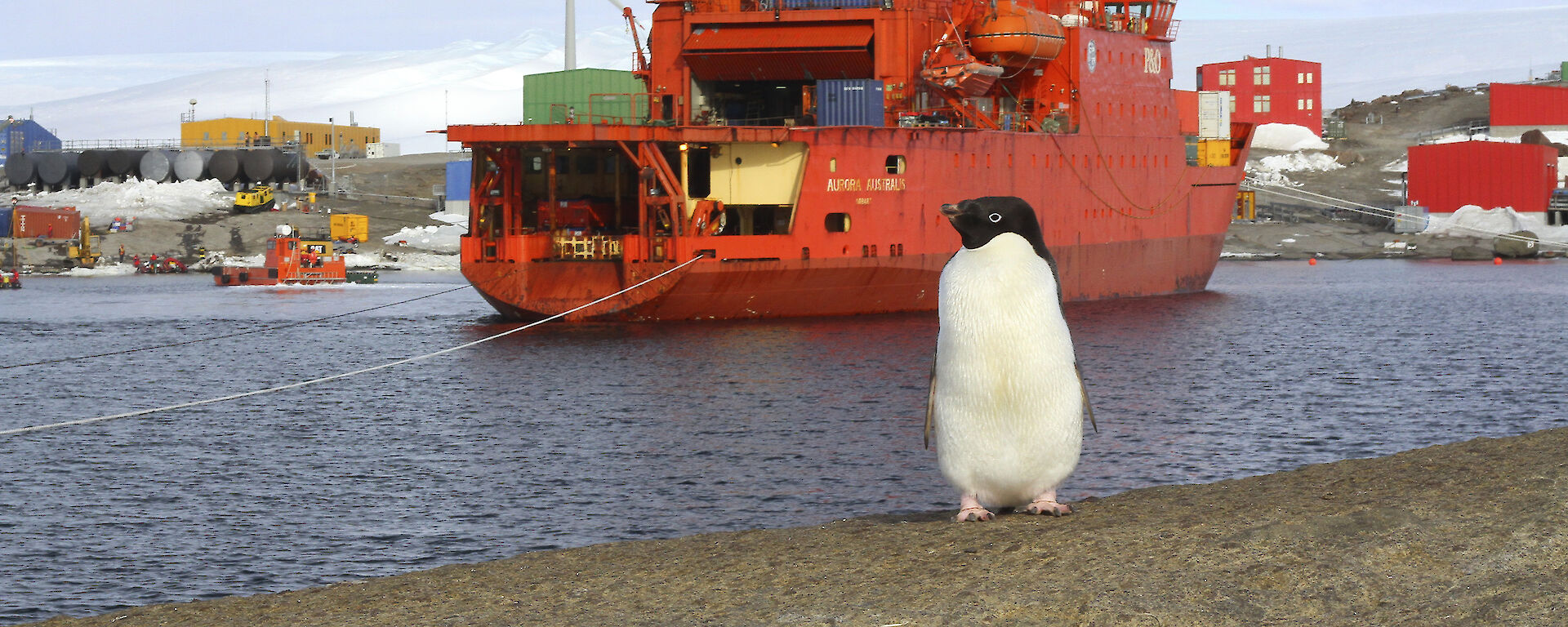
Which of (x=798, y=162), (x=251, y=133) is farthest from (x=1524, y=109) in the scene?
(x=251, y=133)

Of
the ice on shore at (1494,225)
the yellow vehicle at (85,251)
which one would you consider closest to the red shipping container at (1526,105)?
the ice on shore at (1494,225)

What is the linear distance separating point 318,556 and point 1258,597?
8.39 meters

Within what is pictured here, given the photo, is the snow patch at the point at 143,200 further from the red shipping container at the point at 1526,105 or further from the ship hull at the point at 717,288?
the red shipping container at the point at 1526,105

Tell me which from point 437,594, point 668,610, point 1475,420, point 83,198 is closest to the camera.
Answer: point 668,610

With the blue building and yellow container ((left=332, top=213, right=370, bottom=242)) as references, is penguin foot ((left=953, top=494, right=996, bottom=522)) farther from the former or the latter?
the blue building

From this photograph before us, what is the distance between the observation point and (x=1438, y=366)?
2919cm

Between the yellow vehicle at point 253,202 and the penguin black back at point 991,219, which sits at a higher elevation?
the yellow vehicle at point 253,202

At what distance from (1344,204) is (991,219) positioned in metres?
80.6

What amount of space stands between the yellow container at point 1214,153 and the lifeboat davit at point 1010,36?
16.5 metres

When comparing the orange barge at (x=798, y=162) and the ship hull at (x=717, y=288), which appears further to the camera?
the orange barge at (x=798, y=162)

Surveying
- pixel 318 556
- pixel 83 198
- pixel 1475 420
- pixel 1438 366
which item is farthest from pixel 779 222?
pixel 83 198

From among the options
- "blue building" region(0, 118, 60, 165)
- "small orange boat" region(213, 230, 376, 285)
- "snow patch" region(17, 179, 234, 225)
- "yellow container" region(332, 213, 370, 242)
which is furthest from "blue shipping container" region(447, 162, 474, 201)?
"blue building" region(0, 118, 60, 165)

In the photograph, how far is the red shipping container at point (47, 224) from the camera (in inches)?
2872

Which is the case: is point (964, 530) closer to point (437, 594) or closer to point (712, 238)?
point (437, 594)
